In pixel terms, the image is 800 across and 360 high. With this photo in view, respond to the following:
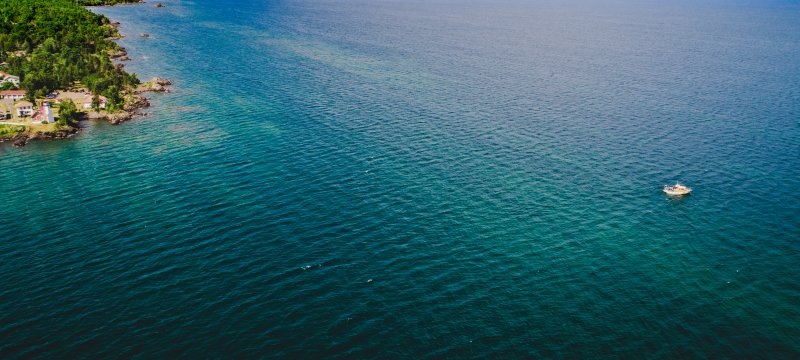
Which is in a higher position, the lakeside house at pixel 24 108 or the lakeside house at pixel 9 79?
the lakeside house at pixel 9 79

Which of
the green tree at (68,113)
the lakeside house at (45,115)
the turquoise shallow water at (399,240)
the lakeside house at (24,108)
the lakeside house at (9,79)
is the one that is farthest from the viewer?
the lakeside house at (9,79)

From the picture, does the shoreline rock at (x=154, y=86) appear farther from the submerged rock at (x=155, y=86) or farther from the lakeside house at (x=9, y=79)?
the lakeside house at (x=9, y=79)

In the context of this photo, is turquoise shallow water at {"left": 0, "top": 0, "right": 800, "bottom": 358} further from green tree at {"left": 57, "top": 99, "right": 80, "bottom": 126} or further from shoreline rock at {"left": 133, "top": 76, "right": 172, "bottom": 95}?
shoreline rock at {"left": 133, "top": 76, "right": 172, "bottom": 95}

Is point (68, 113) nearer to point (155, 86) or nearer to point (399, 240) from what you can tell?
point (155, 86)

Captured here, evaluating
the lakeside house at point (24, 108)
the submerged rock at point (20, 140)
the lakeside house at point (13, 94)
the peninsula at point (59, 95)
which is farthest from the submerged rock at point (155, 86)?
the submerged rock at point (20, 140)

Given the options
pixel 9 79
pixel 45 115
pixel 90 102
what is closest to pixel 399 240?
pixel 45 115
